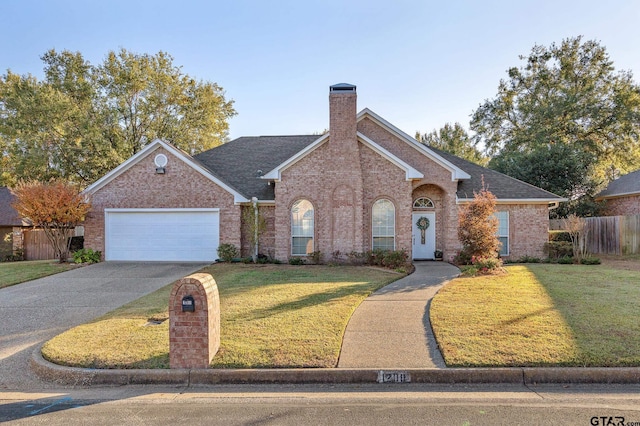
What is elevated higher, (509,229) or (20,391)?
(509,229)

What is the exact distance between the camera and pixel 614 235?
18.0m

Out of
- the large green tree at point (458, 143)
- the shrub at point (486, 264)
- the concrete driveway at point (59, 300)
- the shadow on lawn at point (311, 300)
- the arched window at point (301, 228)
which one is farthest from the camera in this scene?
the large green tree at point (458, 143)

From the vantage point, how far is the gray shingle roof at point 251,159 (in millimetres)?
17031

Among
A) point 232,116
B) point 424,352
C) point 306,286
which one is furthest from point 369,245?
point 232,116

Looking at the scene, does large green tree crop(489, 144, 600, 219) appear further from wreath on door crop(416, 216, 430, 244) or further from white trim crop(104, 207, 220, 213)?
white trim crop(104, 207, 220, 213)

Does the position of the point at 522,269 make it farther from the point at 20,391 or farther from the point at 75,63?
the point at 75,63

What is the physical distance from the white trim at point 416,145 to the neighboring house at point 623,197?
13.1m

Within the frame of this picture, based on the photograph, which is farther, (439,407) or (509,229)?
(509,229)

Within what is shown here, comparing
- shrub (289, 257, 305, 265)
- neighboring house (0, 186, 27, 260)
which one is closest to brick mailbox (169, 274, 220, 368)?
shrub (289, 257, 305, 265)

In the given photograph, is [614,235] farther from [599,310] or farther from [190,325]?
[190,325]

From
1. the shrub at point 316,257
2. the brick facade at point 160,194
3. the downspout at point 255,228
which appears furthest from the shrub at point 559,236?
the brick facade at point 160,194

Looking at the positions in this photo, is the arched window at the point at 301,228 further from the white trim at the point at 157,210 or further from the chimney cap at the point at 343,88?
the chimney cap at the point at 343,88

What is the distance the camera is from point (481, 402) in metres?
4.12

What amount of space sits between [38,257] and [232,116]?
1909cm
